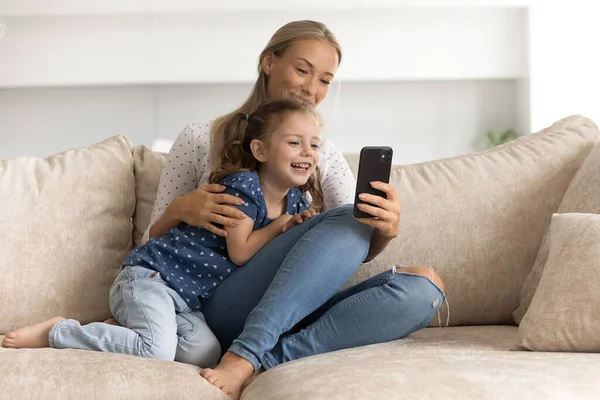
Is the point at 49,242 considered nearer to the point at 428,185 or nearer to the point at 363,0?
the point at 428,185

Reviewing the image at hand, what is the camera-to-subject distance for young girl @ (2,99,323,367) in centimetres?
175

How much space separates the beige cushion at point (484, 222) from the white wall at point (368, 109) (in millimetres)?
2830

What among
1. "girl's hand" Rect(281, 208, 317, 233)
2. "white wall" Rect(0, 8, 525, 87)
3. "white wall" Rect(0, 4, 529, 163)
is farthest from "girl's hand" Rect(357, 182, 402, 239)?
"white wall" Rect(0, 8, 525, 87)

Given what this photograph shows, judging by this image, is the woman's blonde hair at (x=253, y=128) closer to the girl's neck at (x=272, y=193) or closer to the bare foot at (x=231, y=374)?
the girl's neck at (x=272, y=193)

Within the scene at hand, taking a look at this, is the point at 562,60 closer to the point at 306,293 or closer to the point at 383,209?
the point at 383,209

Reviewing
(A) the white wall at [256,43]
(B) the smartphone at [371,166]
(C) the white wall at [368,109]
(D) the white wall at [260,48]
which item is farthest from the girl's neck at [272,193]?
(C) the white wall at [368,109]

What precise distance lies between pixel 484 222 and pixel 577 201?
0.76 feet

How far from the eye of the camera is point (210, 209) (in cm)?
186

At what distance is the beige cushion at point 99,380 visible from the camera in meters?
1.51

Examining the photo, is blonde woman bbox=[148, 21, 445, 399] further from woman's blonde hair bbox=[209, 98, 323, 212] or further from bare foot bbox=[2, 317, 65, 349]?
bare foot bbox=[2, 317, 65, 349]

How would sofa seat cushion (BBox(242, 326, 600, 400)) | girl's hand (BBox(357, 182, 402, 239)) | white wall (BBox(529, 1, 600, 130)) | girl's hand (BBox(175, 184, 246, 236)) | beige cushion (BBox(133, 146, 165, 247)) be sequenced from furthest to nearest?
white wall (BBox(529, 1, 600, 130))
beige cushion (BBox(133, 146, 165, 247))
girl's hand (BBox(175, 184, 246, 236))
girl's hand (BBox(357, 182, 402, 239))
sofa seat cushion (BBox(242, 326, 600, 400))

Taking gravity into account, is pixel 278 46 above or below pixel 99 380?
above

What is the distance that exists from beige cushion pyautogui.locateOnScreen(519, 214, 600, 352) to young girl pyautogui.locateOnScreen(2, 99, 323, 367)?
1.76 feet

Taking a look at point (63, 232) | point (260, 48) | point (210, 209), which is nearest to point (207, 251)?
point (210, 209)
